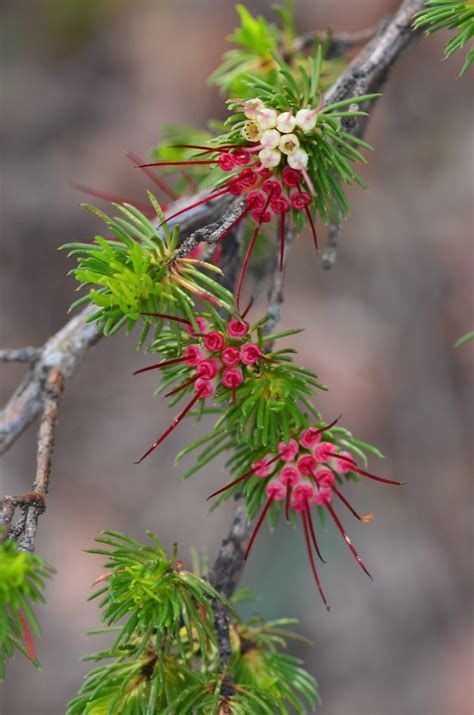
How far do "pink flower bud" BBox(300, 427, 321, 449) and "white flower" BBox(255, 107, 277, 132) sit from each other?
0.30 metres

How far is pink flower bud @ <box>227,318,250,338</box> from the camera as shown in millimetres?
693

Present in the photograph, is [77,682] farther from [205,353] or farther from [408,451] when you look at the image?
[205,353]

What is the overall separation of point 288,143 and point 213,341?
0.65 ft

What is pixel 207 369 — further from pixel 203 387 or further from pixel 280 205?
pixel 280 205

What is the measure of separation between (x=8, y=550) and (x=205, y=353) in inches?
10.1

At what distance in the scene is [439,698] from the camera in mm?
2535

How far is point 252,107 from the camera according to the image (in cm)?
68

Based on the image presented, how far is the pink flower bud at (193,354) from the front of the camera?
716 millimetres

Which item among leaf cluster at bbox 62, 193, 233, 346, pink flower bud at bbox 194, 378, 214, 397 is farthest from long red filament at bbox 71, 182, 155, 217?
pink flower bud at bbox 194, 378, 214, 397

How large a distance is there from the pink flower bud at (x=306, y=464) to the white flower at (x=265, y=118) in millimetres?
325

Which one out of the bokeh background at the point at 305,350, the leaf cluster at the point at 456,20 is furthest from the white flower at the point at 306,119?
the bokeh background at the point at 305,350

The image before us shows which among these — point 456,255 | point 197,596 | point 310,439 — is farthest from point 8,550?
point 456,255

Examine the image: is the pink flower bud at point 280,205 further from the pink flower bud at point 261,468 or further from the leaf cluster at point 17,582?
the leaf cluster at point 17,582

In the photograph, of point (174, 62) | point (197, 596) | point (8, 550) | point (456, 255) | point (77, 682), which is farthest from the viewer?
point (174, 62)
